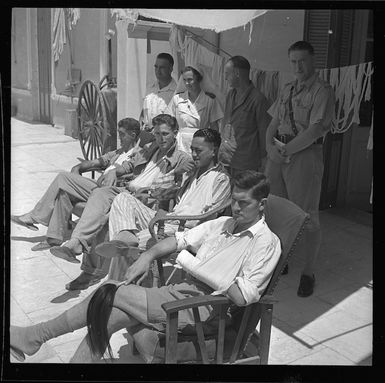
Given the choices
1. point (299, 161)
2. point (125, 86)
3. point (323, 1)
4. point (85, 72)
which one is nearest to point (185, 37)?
point (125, 86)

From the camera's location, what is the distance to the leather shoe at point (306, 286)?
3.45m

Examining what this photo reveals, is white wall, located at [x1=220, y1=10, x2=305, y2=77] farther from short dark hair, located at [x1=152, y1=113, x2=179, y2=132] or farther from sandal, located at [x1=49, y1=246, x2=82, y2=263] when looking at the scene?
sandal, located at [x1=49, y1=246, x2=82, y2=263]

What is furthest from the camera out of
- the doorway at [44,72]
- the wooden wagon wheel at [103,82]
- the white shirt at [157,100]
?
the doorway at [44,72]

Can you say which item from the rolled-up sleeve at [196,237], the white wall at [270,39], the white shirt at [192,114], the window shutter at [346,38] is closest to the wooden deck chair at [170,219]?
the rolled-up sleeve at [196,237]

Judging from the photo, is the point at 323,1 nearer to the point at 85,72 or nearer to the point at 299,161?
the point at 299,161

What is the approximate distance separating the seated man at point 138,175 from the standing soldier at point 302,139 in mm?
586

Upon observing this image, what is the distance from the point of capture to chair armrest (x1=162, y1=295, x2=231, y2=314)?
2.18 m

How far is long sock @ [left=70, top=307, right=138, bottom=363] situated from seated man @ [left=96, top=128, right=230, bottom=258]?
2.61 feet

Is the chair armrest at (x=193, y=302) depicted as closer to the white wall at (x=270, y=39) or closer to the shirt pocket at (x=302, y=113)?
the shirt pocket at (x=302, y=113)

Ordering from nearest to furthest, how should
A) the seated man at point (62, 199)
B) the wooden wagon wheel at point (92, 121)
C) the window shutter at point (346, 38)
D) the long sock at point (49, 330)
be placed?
1. the long sock at point (49, 330)
2. the seated man at point (62, 199)
3. the window shutter at point (346, 38)
4. the wooden wagon wheel at point (92, 121)

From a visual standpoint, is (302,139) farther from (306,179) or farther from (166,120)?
(166,120)

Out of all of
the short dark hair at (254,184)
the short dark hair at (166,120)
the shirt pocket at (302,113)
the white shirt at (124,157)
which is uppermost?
the shirt pocket at (302,113)

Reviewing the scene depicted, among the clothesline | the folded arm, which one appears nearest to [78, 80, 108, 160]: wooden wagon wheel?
the clothesline

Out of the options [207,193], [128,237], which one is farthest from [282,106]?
[128,237]
